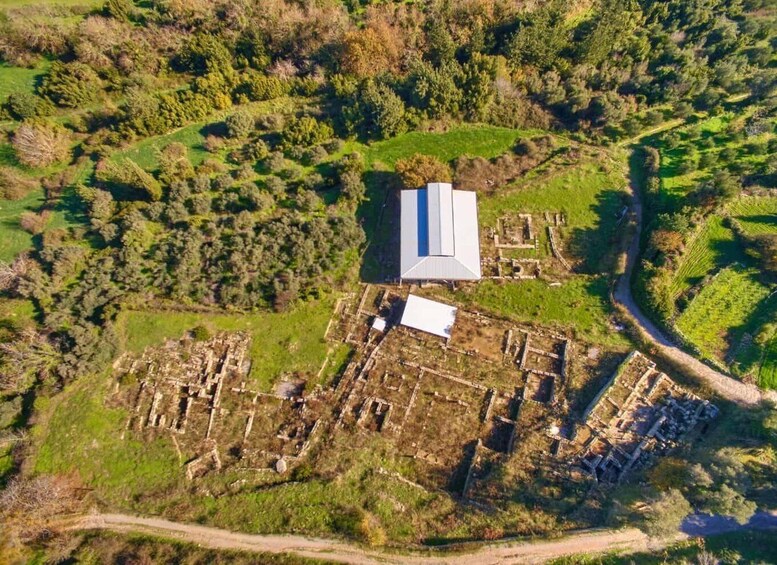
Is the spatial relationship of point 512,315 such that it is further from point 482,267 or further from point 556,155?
point 556,155

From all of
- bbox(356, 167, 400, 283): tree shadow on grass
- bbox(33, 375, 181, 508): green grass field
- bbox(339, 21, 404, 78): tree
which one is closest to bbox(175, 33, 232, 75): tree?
bbox(339, 21, 404, 78): tree

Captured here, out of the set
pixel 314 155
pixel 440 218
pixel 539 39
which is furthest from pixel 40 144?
pixel 539 39

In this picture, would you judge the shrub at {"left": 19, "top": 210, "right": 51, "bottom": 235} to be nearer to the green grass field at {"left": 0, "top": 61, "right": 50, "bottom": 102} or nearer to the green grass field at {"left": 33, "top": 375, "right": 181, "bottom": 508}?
the green grass field at {"left": 0, "top": 61, "right": 50, "bottom": 102}

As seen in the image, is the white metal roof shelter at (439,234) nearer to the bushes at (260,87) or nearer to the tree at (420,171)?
the tree at (420,171)

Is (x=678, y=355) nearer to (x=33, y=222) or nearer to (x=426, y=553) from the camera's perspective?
(x=426, y=553)

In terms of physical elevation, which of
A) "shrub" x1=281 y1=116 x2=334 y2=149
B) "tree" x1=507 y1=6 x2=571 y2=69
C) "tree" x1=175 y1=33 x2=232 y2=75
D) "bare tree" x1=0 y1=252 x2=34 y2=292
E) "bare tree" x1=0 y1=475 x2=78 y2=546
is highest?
"tree" x1=507 y1=6 x2=571 y2=69

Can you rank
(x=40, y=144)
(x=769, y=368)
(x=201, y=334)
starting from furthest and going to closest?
(x=40, y=144) < (x=201, y=334) < (x=769, y=368)
